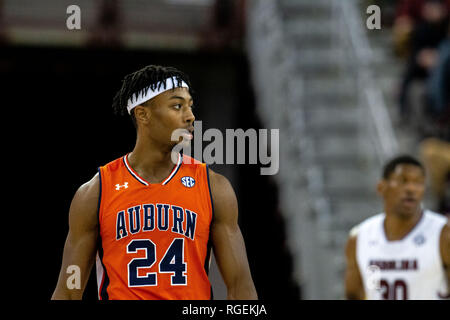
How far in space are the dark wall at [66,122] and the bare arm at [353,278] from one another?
Answer: 5459 millimetres

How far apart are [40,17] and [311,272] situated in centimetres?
554

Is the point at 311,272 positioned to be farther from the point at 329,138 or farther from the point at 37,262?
the point at 37,262

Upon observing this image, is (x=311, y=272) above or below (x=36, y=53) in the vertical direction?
below

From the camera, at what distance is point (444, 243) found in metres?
6.04

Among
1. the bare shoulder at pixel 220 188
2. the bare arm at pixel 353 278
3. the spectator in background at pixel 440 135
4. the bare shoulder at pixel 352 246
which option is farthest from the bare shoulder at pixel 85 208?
the spectator in background at pixel 440 135

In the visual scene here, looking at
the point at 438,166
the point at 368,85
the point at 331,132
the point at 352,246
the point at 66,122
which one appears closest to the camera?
the point at 352,246

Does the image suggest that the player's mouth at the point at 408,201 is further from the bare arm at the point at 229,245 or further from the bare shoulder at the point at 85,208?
the bare shoulder at the point at 85,208

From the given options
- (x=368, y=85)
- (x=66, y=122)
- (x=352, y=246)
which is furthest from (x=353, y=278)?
(x=66, y=122)

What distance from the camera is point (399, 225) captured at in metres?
6.38

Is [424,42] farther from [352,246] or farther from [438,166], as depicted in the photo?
[352,246]

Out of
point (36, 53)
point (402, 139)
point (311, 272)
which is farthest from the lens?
point (36, 53)

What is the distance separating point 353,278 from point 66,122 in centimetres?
741

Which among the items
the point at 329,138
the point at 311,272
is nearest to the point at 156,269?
the point at 311,272
